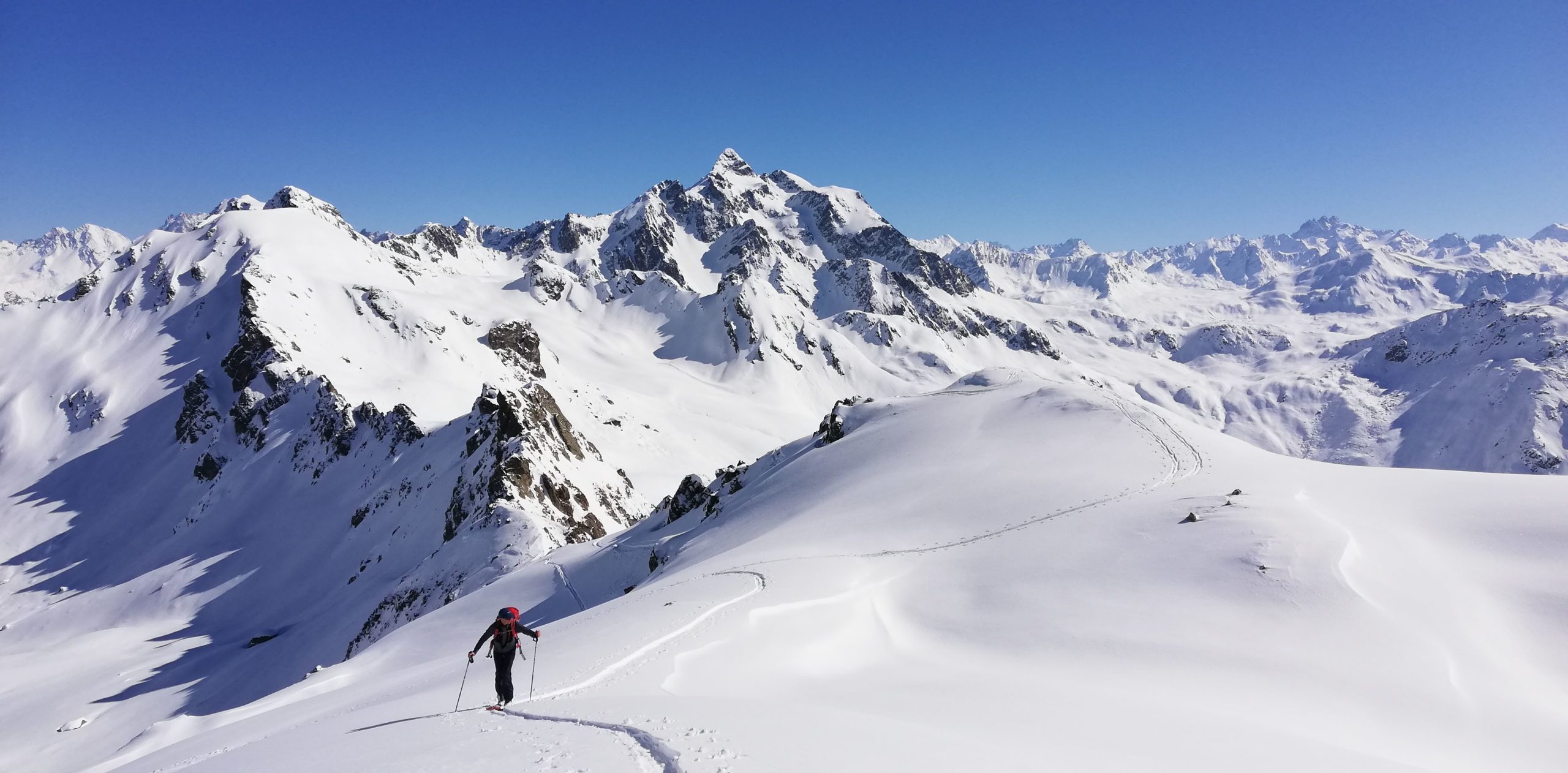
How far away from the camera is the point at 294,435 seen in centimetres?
9100

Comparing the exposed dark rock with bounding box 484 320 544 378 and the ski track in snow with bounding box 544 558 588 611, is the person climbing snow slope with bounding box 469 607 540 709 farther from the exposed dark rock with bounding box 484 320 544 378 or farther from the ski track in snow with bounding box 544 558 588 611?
the exposed dark rock with bounding box 484 320 544 378

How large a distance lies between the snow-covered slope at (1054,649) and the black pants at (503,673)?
2.23 feet

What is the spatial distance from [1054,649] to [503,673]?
13573 mm

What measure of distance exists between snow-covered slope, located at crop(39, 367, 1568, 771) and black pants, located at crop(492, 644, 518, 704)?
68 cm

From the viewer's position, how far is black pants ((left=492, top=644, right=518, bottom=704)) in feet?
44.6

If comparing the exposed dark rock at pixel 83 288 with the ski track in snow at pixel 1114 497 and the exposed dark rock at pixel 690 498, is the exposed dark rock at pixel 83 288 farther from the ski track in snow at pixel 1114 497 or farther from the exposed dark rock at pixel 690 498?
the ski track in snow at pixel 1114 497

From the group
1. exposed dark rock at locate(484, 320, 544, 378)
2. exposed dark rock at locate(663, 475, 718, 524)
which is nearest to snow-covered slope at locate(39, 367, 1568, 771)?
exposed dark rock at locate(663, 475, 718, 524)

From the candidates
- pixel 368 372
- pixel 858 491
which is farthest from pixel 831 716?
pixel 368 372

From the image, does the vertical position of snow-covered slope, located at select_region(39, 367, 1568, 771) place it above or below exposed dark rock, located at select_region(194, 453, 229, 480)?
below

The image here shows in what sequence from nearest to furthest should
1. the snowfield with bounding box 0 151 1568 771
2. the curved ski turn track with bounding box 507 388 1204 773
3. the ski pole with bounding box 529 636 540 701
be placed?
the curved ski turn track with bounding box 507 388 1204 773
the snowfield with bounding box 0 151 1568 771
the ski pole with bounding box 529 636 540 701

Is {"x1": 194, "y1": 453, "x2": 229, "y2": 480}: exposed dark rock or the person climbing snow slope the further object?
{"x1": 194, "y1": 453, "x2": 229, "y2": 480}: exposed dark rock

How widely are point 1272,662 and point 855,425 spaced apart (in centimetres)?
4006

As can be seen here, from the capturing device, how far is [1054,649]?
56.8 feet

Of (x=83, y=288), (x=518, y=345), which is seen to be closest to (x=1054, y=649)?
(x=518, y=345)
